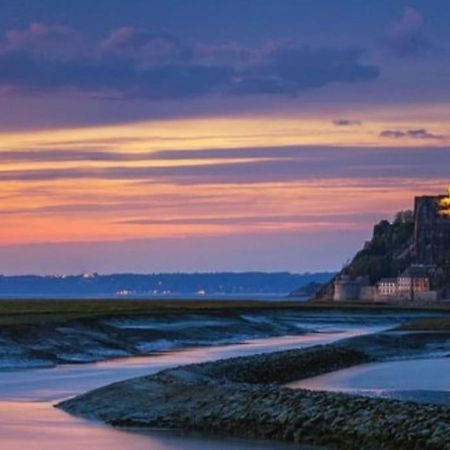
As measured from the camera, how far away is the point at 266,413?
1243 inches

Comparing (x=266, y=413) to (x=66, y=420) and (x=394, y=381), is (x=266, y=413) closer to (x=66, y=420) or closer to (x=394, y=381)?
(x=66, y=420)

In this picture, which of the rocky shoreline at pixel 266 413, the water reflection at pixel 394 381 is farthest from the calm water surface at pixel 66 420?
the water reflection at pixel 394 381

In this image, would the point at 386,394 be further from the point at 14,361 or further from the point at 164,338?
the point at 164,338

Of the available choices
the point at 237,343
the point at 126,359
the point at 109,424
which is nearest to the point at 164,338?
the point at 237,343

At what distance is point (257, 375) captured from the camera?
49719 millimetres

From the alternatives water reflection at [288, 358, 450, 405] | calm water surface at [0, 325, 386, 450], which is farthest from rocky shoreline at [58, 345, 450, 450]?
water reflection at [288, 358, 450, 405]

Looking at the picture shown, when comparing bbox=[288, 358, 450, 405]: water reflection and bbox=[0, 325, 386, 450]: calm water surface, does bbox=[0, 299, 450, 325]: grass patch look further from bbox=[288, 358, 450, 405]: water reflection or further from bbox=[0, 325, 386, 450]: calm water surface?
bbox=[288, 358, 450, 405]: water reflection

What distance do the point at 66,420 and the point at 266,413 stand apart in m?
5.85

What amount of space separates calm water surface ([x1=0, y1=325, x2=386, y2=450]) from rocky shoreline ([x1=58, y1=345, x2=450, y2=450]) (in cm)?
93

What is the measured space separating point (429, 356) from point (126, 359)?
15041mm

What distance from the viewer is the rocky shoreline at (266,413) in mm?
27578

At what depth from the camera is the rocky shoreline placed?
90.5 feet

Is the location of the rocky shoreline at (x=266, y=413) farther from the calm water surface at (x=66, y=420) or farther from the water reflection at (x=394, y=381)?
the water reflection at (x=394, y=381)

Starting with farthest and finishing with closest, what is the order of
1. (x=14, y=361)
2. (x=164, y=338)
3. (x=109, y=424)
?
(x=164, y=338) → (x=14, y=361) → (x=109, y=424)
